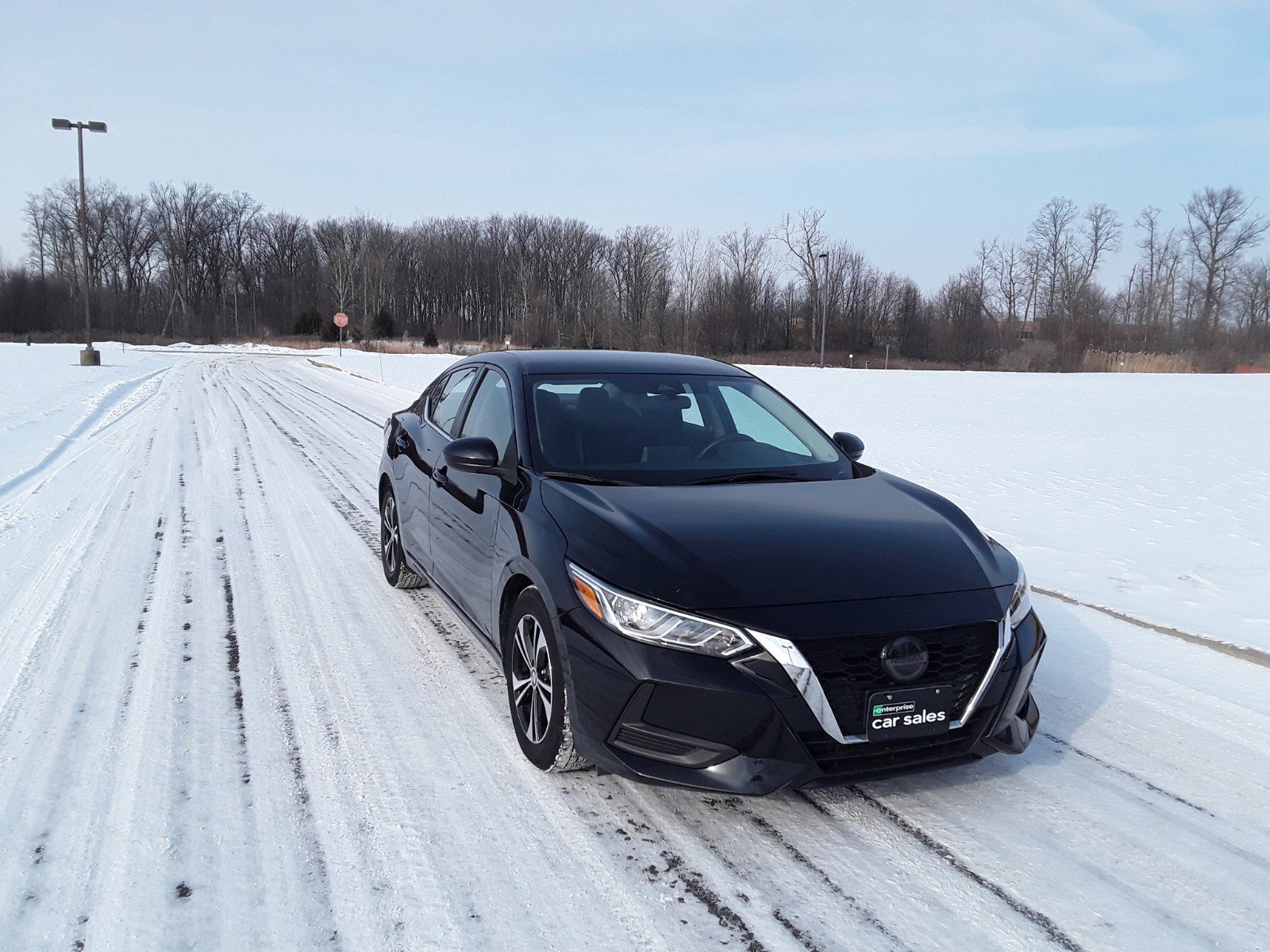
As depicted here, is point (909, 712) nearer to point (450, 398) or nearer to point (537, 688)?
point (537, 688)

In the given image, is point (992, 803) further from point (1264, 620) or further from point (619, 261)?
point (619, 261)

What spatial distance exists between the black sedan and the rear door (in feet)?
→ 0.08

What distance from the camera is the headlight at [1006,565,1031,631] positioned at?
3.27 m

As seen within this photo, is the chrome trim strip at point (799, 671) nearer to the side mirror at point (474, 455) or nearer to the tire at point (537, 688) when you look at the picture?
the tire at point (537, 688)

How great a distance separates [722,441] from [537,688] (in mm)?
1628

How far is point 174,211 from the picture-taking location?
306 feet

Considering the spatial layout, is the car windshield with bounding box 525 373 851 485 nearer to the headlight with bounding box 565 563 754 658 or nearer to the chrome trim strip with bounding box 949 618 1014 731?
the headlight with bounding box 565 563 754 658

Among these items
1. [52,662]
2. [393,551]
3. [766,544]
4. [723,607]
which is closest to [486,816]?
[723,607]

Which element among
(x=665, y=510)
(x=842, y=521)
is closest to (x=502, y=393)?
(x=665, y=510)

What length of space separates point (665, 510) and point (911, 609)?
1.00m

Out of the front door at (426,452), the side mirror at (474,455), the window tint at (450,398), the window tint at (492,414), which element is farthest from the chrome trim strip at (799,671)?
the window tint at (450,398)

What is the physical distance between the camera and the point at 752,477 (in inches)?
163

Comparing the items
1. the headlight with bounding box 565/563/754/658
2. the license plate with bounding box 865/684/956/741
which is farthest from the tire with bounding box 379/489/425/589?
the license plate with bounding box 865/684/956/741

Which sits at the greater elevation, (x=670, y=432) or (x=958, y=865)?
(x=670, y=432)
